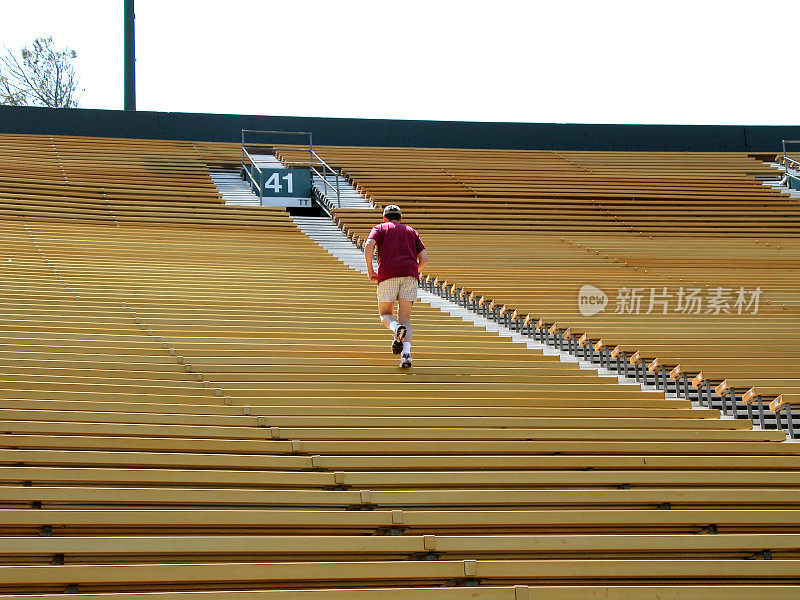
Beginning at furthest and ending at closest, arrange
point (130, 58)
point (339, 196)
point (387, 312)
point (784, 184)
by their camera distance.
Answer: point (130, 58) < point (784, 184) < point (339, 196) < point (387, 312)

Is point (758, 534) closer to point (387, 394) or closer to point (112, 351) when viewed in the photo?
point (387, 394)

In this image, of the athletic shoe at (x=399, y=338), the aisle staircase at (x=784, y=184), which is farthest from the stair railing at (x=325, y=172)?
the aisle staircase at (x=784, y=184)

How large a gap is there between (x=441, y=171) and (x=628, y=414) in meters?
8.55

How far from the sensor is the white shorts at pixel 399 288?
4445 mm

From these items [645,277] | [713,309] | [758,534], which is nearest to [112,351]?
[758,534]

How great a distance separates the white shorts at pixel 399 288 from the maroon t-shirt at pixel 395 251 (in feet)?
0.08

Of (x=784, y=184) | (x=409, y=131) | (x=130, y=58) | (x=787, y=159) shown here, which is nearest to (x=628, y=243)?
(x=784, y=184)

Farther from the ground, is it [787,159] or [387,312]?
[787,159]

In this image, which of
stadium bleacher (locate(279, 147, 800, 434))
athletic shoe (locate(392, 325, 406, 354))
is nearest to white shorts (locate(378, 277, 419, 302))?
athletic shoe (locate(392, 325, 406, 354))

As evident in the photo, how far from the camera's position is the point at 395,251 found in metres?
4.44

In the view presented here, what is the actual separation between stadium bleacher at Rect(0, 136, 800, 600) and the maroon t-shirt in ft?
1.71

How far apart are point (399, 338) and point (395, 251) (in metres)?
0.44

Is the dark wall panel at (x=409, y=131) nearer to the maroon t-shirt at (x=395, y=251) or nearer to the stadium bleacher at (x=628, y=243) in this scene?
the stadium bleacher at (x=628, y=243)

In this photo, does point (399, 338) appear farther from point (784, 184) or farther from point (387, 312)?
point (784, 184)
